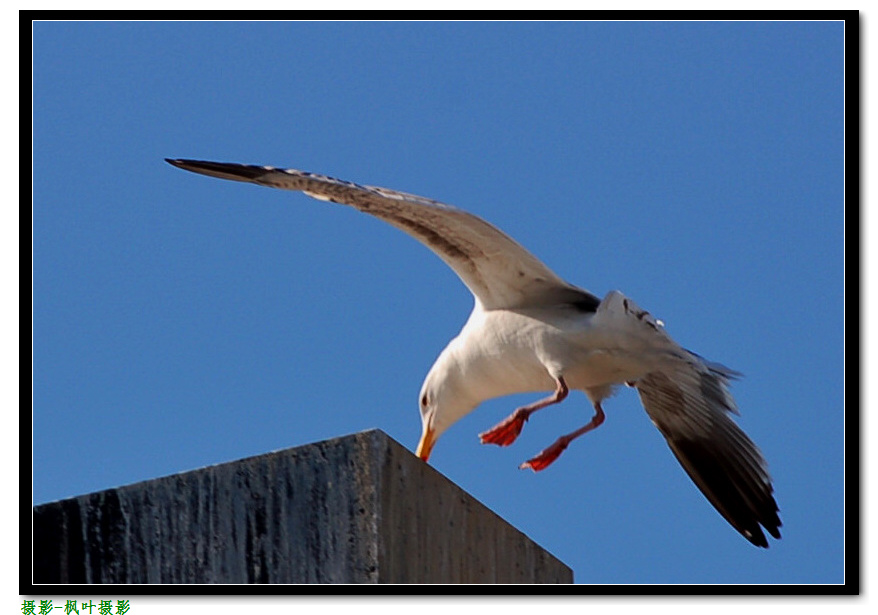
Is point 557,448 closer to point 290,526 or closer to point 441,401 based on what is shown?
point 441,401

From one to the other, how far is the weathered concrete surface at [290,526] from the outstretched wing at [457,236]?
61.5 inches

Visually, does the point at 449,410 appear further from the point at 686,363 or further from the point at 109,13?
the point at 109,13

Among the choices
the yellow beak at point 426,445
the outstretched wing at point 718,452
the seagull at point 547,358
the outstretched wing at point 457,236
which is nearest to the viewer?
the outstretched wing at point 457,236

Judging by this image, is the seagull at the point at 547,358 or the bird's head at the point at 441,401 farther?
the bird's head at the point at 441,401

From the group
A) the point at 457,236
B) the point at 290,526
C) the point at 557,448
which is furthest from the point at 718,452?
the point at 290,526

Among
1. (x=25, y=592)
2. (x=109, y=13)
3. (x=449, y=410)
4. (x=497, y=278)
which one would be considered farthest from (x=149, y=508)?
(x=449, y=410)

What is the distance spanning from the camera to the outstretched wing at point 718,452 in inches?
313

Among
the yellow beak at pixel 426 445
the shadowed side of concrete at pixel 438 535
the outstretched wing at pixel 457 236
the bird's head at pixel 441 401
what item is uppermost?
the outstretched wing at pixel 457 236

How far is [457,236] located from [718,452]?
2.15 metres

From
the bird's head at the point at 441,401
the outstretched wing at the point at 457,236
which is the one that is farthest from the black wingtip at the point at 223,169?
the bird's head at the point at 441,401

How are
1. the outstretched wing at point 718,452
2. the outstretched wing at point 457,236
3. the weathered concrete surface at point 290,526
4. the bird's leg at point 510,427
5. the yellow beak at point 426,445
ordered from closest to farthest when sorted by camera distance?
the weathered concrete surface at point 290,526 < the outstretched wing at point 457,236 < the bird's leg at point 510,427 < the outstretched wing at point 718,452 < the yellow beak at point 426,445

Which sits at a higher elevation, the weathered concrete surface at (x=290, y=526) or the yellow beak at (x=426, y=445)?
the yellow beak at (x=426, y=445)

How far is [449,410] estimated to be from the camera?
312 inches

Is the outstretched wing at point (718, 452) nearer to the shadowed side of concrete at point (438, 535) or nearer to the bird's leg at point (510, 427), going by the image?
the bird's leg at point (510, 427)
